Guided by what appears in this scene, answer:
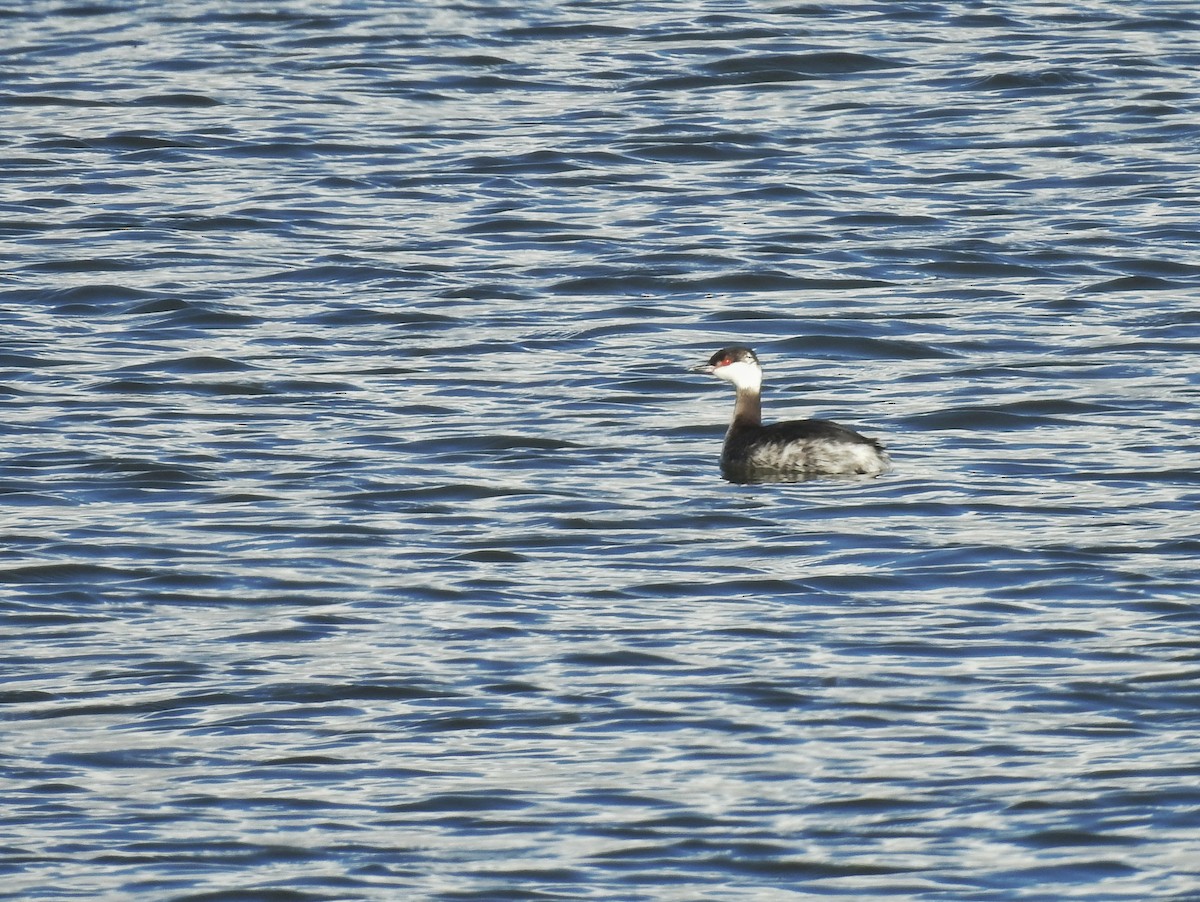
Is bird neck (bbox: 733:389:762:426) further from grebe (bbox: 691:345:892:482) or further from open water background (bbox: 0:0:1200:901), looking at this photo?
open water background (bbox: 0:0:1200:901)

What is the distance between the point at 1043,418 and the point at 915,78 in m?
10.1

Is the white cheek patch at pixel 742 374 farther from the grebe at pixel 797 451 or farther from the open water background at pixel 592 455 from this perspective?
the open water background at pixel 592 455

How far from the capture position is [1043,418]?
15.1 meters

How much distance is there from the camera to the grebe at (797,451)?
13.7m

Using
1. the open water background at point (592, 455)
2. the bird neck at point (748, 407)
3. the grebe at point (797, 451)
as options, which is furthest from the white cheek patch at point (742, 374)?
the open water background at point (592, 455)

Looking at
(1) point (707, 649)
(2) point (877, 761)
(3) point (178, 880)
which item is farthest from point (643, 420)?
(3) point (178, 880)

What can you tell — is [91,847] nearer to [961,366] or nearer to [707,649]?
[707,649]

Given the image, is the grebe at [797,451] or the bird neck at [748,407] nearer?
A: the grebe at [797,451]

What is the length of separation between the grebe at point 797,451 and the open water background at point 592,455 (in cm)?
15

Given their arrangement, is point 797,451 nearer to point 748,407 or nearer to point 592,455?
point 748,407

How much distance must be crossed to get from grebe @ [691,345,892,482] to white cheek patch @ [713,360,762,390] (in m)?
0.24

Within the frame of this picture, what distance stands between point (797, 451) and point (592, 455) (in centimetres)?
121

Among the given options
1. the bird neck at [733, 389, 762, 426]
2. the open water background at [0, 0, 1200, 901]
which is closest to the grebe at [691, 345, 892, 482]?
the bird neck at [733, 389, 762, 426]

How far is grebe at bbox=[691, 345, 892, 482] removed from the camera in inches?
541
